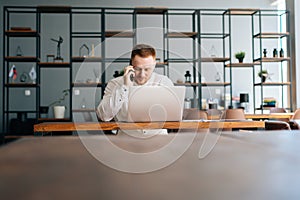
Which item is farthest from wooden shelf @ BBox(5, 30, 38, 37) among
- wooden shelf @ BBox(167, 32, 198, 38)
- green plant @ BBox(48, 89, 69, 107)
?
wooden shelf @ BBox(167, 32, 198, 38)

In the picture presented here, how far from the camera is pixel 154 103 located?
2316mm

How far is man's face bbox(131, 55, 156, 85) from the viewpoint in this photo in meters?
2.90

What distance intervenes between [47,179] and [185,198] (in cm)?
9

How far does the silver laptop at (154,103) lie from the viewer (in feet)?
7.45

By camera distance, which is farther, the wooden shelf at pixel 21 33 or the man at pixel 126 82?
the wooden shelf at pixel 21 33

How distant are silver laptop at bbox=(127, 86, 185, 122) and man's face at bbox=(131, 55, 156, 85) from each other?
0.43 m

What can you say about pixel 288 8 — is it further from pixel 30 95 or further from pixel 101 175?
pixel 101 175

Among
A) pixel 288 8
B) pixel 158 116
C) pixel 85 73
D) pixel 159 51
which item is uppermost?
pixel 288 8

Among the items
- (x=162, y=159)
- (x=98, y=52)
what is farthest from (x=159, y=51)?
(x=162, y=159)

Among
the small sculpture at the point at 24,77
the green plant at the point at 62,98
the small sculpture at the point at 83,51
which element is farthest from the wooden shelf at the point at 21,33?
the green plant at the point at 62,98

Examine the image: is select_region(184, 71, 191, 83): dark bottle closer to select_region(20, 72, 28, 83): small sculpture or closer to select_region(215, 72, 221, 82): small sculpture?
select_region(215, 72, 221, 82): small sculpture

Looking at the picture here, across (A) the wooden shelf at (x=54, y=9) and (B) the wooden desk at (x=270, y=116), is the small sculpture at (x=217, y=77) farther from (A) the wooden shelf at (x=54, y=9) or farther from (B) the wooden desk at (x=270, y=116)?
(A) the wooden shelf at (x=54, y=9)

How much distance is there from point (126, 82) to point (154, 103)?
543mm

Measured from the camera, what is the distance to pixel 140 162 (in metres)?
0.31
